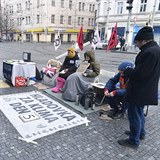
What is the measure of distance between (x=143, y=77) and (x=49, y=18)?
39.9 metres

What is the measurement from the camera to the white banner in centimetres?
349

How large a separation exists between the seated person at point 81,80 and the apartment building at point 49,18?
121ft

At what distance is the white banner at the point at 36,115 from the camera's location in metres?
3.49

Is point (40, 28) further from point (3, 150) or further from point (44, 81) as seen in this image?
point (3, 150)

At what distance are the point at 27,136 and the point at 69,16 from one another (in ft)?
141

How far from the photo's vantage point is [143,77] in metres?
2.69

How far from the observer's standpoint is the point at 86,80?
516 centimetres

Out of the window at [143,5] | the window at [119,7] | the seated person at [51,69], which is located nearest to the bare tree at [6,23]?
the window at [119,7]

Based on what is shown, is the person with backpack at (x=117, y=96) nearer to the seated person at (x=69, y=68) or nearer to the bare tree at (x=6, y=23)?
the seated person at (x=69, y=68)

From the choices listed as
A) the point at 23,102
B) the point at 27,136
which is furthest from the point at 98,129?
the point at 23,102

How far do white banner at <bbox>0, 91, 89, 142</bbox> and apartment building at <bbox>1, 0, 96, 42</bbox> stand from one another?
3710 cm

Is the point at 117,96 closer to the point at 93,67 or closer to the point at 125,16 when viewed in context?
the point at 93,67

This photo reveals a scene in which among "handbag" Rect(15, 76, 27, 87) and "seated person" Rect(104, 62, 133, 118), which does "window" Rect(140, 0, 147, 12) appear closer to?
"handbag" Rect(15, 76, 27, 87)

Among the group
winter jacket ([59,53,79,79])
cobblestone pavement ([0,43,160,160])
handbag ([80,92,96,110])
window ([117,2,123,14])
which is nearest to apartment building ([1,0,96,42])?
window ([117,2,123,14])
